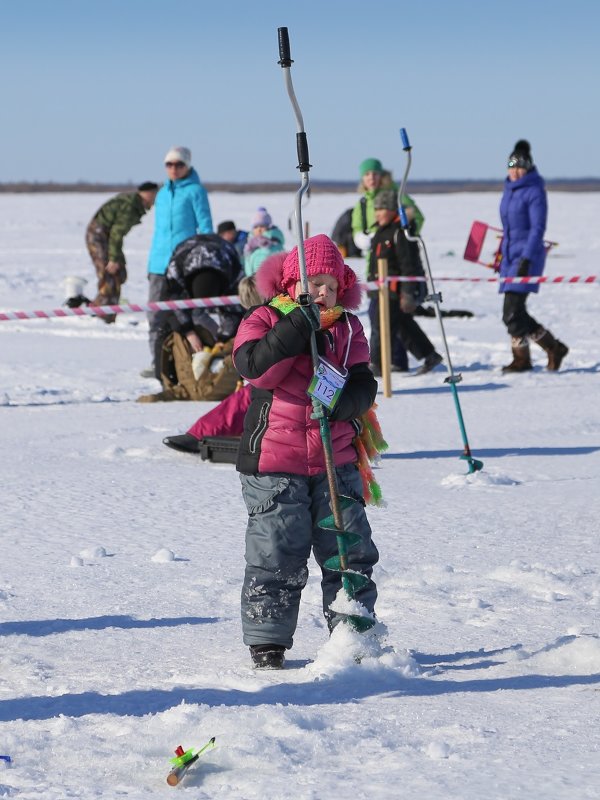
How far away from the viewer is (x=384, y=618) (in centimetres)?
462

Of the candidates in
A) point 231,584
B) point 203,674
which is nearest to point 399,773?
point 203,674

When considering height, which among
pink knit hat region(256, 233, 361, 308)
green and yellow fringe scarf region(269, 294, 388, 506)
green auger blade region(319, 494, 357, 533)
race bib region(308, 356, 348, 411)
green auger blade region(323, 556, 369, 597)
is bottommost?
green auger blade region(323, 556, 369, 597)

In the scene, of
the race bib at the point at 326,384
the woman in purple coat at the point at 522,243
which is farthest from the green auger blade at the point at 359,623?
the woman in purple coat at the point at 522,243

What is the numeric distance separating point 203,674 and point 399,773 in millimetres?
962

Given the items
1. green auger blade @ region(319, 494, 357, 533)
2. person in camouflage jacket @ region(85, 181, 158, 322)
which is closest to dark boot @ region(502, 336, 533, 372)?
person in camouflage jacket @ region(85, 181, 158, 322)

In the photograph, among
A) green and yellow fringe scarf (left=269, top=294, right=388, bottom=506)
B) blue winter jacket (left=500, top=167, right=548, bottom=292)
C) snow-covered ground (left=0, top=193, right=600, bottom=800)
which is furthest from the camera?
blue winter jacket (left=500, top=167, right=548, bottom=292)

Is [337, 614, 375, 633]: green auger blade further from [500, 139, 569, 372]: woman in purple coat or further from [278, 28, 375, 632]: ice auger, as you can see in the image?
[500, 139, 569, 372]: woman in purple coat

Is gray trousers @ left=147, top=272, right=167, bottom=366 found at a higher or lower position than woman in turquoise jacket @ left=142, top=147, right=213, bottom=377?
lower

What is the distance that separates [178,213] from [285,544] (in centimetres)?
699

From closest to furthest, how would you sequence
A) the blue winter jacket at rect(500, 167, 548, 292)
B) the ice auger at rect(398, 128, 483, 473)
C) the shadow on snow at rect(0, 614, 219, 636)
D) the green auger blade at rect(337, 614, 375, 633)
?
the green auger blade at rect(337, 614, 375, 633) < the shadow on snow at rect(0, 614, 219, 636) < the ice auger at rect(398, 128, 483, 473) < the blue winter jacket at rect(500, 167, 548, 292)

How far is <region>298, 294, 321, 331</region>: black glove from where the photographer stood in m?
3.89

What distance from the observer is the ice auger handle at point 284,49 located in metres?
4.22

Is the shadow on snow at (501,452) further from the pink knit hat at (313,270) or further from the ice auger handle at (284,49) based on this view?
the ice auger handle at (284,49)

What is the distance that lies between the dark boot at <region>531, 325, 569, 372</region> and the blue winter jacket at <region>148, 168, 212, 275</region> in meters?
2.92
